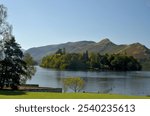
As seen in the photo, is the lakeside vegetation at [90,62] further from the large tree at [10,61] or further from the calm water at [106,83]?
the large tree at [10,61]

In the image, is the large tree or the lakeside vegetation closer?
the large tree

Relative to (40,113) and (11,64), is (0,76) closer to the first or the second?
(11,64)

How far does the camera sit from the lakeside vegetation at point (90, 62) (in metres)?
80.5

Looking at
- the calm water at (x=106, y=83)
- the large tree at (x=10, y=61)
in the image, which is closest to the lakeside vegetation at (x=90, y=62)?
the calm water at (x=106, y=83)

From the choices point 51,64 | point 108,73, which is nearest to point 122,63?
point 108,73

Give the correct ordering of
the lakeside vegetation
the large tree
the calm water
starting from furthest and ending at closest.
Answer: the lakeside vegetation < the calm water < the large tree

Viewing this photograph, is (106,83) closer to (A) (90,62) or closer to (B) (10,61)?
(B) (10,61)

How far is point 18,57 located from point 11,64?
1.34 metres

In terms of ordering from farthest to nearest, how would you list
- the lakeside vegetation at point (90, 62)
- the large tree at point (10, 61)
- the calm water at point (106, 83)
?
1. the lakeside vegetation at point (90, 62)
2. the calm water at point (106, 83)
3. the large tree at point (10, 61)

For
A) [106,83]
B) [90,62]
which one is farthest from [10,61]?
[90,62]

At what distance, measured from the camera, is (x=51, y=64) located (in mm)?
84438

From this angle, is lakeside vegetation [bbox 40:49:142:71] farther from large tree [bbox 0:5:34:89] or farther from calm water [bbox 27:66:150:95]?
large tree [bbox 0:5:34:89]

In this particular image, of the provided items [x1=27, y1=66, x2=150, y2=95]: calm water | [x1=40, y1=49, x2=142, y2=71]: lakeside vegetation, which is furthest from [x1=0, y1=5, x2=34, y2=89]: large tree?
[x1=40, y1=49, x2=142, y2=71]: lakeside vegetation

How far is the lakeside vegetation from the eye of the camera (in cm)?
8050
